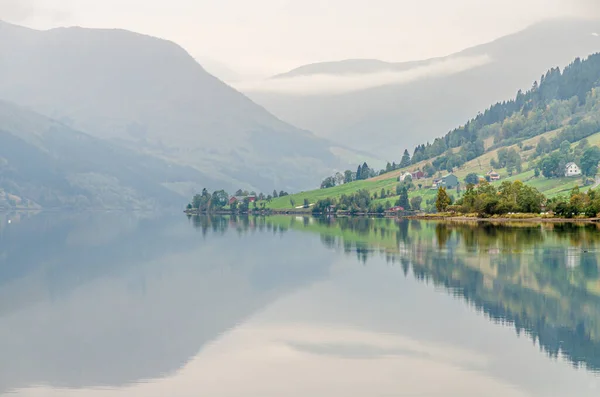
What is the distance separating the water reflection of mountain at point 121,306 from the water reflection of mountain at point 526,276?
469 inches

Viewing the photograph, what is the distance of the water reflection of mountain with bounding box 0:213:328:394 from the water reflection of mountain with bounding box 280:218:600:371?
11.9 metres

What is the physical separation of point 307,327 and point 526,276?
86.8ft

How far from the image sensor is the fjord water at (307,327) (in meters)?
35.0

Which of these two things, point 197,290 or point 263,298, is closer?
point 263,298

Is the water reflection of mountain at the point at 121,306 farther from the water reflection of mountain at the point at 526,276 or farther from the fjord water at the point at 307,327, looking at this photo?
the water reflection of mountain at the point at 526,276

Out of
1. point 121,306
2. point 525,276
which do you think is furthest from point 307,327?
point 525,276

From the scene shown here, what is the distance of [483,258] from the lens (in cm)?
8231

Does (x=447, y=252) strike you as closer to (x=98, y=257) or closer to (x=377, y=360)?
(x=98, y=257)

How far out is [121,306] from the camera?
2140 inches

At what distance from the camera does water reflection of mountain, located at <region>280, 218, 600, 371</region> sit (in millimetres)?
43594

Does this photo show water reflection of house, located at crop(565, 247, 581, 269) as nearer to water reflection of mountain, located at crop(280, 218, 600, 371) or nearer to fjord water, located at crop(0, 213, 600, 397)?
water reflection of mountain, located at crop(280, 218, 600, 371)

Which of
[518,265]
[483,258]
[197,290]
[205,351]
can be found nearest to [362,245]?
[483,258]

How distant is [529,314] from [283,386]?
787 inches

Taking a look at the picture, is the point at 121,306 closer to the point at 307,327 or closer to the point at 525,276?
the point at 307,327
